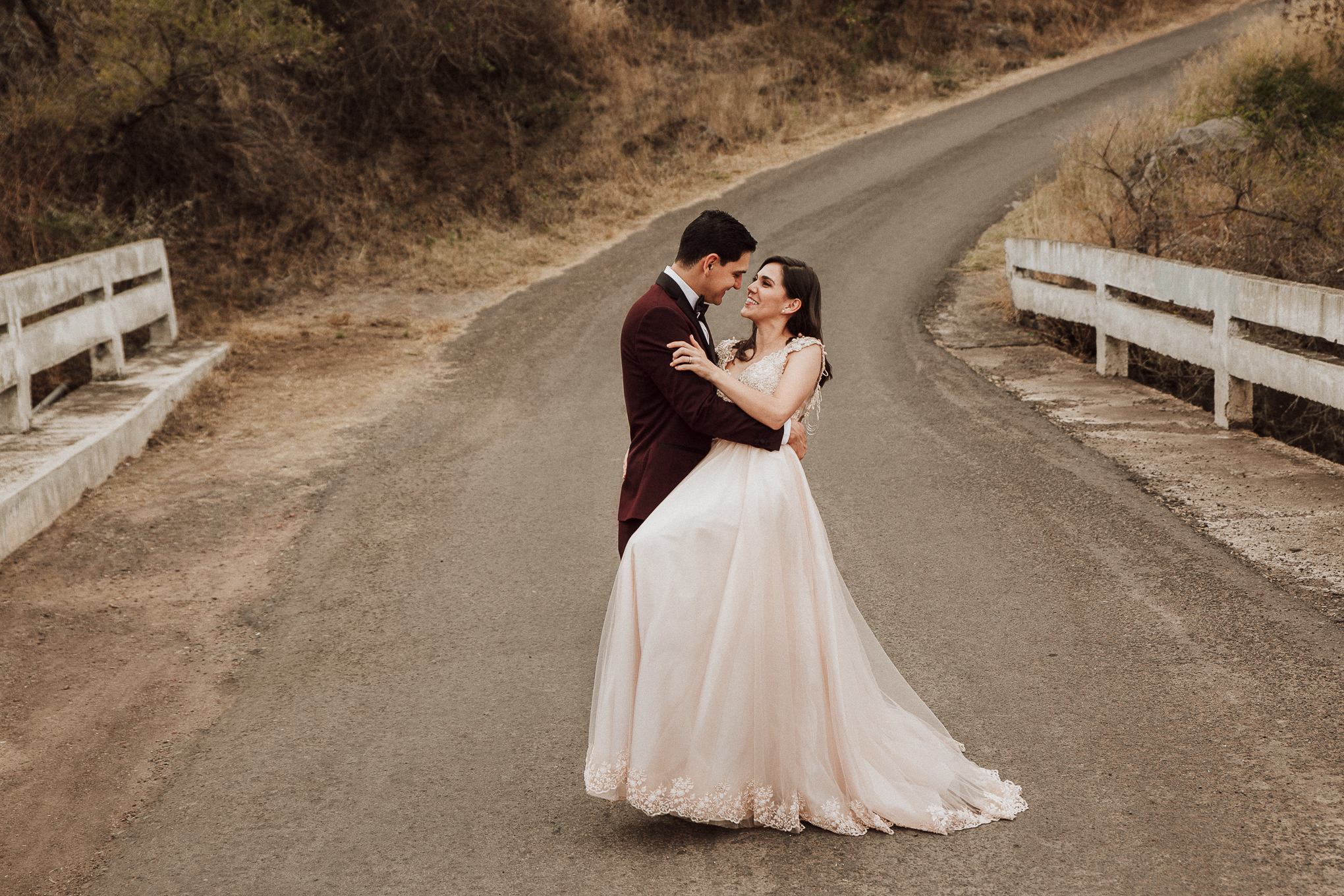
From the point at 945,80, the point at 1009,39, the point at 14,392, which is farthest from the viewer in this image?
the point at 1009,39

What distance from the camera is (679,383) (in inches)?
148

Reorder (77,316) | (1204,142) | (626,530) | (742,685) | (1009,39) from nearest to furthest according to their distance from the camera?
(742,685) < (626,530) < (77,316) < (1204,142) < (1009,39)

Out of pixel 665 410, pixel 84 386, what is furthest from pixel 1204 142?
pixel 665 410

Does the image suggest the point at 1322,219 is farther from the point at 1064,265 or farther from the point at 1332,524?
the point at 1332,524

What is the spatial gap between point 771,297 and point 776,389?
0.32 metres

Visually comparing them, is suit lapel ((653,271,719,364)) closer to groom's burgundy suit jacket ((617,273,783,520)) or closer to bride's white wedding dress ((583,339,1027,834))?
groom's burgundy suit jacket ((617,273,783,520))


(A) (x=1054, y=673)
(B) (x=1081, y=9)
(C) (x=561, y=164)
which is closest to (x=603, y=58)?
(C) (x=561, y=164)

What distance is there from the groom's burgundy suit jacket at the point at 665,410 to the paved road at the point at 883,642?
117 cm

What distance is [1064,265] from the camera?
1145 cm

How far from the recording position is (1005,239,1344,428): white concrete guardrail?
24.5ft

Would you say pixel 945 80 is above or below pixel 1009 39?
below

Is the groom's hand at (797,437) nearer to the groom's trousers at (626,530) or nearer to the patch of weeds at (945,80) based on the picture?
the groom's trousers at (626,530)

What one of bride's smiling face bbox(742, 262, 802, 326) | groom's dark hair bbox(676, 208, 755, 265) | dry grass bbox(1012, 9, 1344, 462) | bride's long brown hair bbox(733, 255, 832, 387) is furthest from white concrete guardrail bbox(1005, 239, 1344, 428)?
groom's dark hair bbox(676, 208, 755, 265)

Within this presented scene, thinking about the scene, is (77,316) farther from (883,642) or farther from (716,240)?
(716,240)
